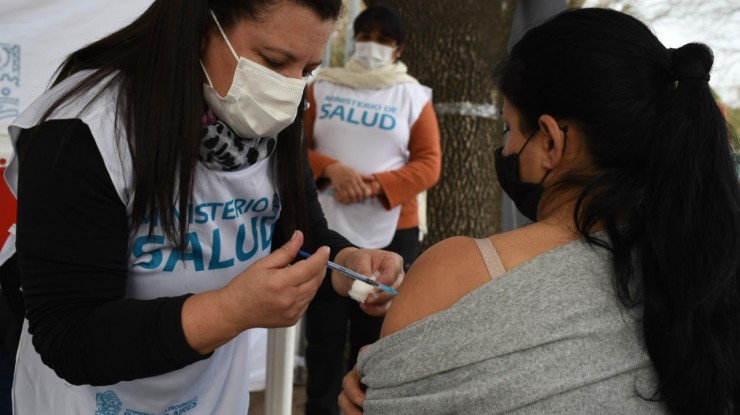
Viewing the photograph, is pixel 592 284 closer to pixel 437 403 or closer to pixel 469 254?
pixel 469 254

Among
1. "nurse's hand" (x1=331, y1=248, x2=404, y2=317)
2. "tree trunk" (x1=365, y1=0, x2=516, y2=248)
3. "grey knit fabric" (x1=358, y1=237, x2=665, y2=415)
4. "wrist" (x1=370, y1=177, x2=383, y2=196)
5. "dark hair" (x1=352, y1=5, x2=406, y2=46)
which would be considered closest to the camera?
"grey knit fabric" (x1=358, y1=237, x2=665, y2=415)

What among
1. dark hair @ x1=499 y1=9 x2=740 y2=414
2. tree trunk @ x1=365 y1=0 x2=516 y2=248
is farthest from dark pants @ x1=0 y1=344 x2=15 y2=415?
tree trunk @ x1=365 y1=0 x2=516 y2=248

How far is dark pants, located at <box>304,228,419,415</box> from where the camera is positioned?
10.1ft

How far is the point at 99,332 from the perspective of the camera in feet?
3.66

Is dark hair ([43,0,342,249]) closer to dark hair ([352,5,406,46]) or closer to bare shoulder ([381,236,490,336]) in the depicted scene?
bare shoulder ([381,236,490,336])

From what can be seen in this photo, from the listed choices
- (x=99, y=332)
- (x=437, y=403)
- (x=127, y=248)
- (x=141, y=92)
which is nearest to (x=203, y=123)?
(x=141, y=92)

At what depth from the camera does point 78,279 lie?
1150 millimetres

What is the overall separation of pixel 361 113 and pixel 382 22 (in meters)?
0.42

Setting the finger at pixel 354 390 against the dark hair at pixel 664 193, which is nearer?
the dark hair at pixel 664 193

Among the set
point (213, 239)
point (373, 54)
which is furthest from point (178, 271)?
point (373, 54)

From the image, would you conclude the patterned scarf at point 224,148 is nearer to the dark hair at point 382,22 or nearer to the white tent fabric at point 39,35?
the white tent fabric at point 39,35

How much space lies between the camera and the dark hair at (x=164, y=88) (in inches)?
48.3

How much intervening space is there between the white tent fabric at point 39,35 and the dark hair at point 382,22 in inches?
41.1

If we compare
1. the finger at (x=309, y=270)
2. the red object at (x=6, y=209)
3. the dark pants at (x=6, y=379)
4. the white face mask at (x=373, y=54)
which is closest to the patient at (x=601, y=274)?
the finger at (x=309, y=270)
